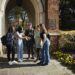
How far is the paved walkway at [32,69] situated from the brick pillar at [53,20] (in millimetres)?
3254

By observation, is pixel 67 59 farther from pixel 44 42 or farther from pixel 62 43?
pixel 62 43

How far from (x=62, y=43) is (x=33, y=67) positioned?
441cm

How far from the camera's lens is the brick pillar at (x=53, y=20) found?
17766mm

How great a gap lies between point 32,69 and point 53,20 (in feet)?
16.1

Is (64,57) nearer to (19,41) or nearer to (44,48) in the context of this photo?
(44,48)

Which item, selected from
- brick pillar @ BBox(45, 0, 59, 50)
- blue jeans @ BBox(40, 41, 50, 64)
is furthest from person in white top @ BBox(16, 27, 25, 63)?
brick pillar @ BBox(45, 0, 59, 50)

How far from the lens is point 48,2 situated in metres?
17.7

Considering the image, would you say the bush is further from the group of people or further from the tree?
the group of people

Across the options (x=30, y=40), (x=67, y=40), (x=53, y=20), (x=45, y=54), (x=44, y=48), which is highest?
(x=53, y=20)

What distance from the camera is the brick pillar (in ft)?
A: 58.3

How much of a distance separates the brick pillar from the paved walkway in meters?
3.25

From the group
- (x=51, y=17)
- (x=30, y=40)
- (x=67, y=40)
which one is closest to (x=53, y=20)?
(x=51, y=17)

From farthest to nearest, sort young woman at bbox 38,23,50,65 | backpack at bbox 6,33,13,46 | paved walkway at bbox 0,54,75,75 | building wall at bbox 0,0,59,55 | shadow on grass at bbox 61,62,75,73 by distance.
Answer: building wall at bbox 0,0,59,55 < backpack at bbox 6,33,13,46 < young woman at bbox 38,23,50,65 < shadow on grass at bbox 61,62,75,73 < paved walkway at bbox 0,54,75,75

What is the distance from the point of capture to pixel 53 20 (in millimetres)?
17875
